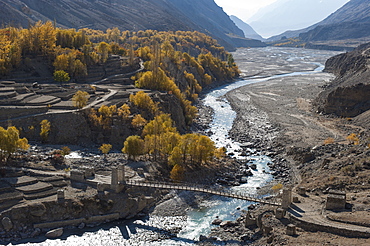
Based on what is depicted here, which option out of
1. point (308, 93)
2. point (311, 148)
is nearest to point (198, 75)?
point (308, 93)

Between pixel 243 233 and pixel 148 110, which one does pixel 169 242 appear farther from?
pixel 148 110

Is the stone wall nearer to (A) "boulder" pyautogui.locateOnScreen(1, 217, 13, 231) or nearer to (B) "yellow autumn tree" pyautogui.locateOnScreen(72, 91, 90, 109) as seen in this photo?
(B) "yellow autumn tree" pyautogui.locateOnScreen(72, 91, 90, 109)

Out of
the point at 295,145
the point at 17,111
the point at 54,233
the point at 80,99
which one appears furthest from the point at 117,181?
the point at 295,145

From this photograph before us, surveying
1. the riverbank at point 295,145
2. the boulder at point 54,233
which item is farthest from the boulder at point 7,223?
the riverbank at point 295,145

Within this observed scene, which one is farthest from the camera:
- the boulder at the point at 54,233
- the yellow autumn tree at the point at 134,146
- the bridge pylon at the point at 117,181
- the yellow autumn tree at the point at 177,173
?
the yellow autumn tree at the point at 134,146

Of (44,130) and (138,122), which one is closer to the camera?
(44,130)

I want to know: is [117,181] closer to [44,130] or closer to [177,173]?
[177,173]

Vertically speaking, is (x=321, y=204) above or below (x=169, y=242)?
above

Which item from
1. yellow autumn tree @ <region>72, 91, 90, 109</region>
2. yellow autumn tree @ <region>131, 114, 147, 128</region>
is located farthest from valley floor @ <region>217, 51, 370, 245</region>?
yellow autumn tree @ <region>72, 91, 90, 109</region>

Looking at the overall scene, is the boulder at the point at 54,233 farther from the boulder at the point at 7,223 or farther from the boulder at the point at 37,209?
the boulder at the point at 7,223

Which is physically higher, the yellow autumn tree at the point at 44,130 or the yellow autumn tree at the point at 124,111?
the yellow autumn tree at the point at 124,111

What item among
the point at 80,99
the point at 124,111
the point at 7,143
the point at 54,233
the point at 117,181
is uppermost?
the point at 80,99
